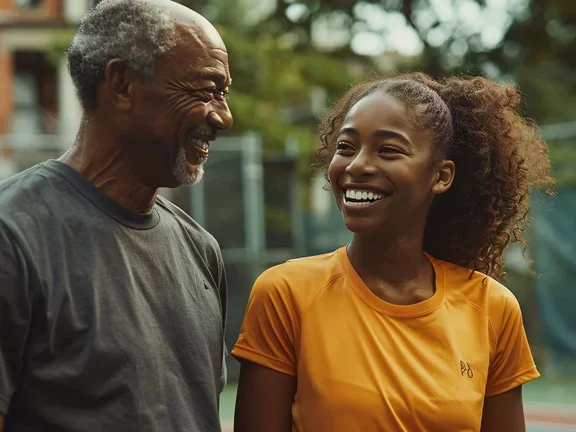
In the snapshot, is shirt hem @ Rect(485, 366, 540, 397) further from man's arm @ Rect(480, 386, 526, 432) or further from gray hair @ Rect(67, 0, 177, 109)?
gray hair @ Rect(67, 0, 177, 109)

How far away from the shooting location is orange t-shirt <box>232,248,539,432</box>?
127 inches

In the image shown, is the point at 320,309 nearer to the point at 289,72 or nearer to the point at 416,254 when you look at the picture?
the point at 416,254

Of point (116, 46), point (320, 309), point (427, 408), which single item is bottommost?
point (427, 408)

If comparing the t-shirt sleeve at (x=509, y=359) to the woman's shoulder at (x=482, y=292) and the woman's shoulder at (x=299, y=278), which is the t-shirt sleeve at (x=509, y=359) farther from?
the woman's shoulder at (x=299, y=278)

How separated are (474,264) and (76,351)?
161 centimetres

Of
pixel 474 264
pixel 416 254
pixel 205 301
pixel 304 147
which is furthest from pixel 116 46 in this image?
pixel 304 147

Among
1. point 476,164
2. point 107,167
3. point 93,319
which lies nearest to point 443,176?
point 476,164

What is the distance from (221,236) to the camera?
1282 centimetres

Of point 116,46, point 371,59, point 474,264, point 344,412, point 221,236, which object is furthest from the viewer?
point 371,59

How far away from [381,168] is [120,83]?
888 mm

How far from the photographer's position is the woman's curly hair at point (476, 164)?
3737 mm

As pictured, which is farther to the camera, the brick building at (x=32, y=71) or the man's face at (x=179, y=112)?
the brick building at (x=32, y=71)

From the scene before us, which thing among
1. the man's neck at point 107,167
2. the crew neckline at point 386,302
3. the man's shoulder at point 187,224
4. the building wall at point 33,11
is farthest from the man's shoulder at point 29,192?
the building wall at point 33,11

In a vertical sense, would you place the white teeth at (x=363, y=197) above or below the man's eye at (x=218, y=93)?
below
